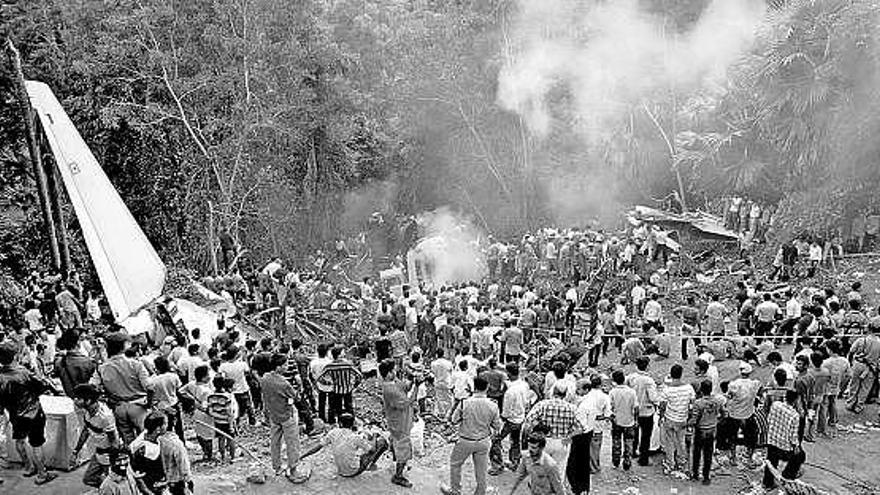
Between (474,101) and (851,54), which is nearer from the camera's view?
(851,54)

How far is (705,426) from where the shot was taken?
9547 mm

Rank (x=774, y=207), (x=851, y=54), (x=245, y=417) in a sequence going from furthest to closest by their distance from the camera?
(x=774, y=207)
(x=851, y=54)
(x=245, y=417)

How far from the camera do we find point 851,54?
20250 mm

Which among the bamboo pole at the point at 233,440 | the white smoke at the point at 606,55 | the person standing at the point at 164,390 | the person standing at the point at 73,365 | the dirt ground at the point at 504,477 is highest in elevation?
the white smoke at the point at 606,55

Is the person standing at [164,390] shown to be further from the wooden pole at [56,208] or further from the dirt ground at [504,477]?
the wooden pole at [56,208]

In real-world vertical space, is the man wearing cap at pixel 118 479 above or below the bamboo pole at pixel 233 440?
above

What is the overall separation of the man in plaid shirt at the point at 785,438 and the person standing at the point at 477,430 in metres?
3.01

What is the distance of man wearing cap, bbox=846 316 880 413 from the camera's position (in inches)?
461

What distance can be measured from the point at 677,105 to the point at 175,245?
16415mm

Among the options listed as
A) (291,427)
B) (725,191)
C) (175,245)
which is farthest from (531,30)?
(291,427)

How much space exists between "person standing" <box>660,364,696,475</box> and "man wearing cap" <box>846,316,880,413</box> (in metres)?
3.52

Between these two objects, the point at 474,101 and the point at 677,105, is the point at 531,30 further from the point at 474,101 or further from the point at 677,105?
the point at 677,105

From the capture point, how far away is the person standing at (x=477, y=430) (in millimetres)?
8445

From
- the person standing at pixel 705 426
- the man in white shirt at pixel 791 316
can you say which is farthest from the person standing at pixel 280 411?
the man in white shirt at pixel 791 316
